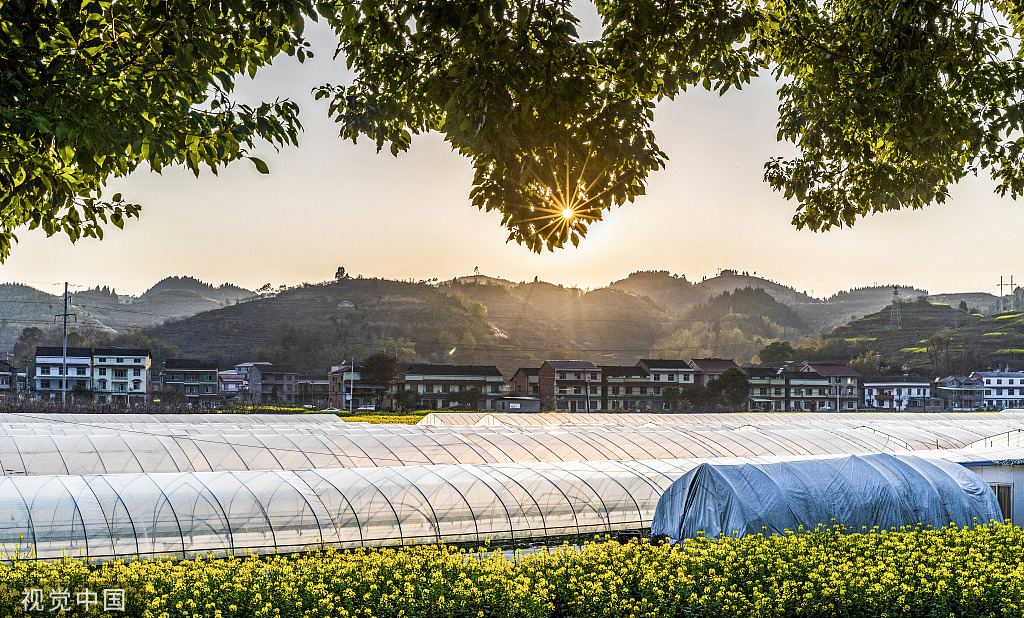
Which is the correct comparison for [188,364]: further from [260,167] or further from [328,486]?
[260,167]

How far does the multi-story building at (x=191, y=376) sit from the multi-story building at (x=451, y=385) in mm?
14466

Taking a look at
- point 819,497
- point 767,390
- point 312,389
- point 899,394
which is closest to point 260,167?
point 819,497

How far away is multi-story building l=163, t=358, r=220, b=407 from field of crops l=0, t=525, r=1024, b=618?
50974 mm

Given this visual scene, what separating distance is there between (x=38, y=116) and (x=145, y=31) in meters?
0.91

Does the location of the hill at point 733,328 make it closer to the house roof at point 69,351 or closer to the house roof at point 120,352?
the house roof at point 120,352

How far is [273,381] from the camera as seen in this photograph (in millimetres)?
61594

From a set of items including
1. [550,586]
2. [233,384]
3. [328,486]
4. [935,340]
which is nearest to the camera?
[550,586]

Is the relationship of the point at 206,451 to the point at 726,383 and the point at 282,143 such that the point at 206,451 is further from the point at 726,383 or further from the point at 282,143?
the point at 726,383

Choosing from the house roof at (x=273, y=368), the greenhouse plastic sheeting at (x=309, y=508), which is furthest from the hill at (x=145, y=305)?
the greenhouse plastic sheeting at (x=309, y=508)

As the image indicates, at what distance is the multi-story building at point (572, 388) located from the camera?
2126 inches

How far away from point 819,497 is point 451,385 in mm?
40520

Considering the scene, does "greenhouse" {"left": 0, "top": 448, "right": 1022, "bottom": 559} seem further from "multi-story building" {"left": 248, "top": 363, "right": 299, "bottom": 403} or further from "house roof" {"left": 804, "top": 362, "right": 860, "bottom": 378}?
"multi-story building" {"left": 248, "top": 363, "right": 299, "bottom": 403}

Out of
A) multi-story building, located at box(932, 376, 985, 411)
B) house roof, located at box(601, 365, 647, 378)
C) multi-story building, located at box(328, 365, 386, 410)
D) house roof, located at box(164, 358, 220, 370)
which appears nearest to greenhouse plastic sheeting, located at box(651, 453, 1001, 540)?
multi-story building, located at box(328, 365, 386, 410)

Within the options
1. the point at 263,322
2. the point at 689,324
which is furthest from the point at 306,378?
the point at 689,324
